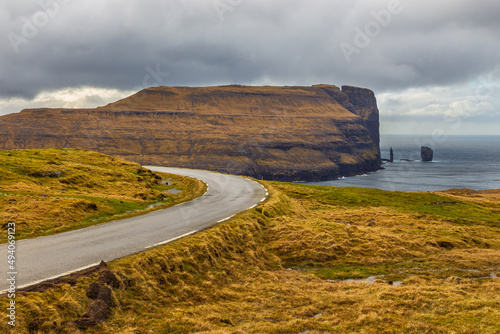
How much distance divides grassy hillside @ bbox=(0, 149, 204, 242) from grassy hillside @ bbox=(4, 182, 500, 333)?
291 inches

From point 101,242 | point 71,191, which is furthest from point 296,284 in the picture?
point 71,191

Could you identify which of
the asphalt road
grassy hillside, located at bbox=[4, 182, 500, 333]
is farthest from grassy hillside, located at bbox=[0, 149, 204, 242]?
grassy hillside, located at bbox=[4, 182, 500, 333]

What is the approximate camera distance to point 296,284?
14555 mm

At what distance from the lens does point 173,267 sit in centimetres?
1352

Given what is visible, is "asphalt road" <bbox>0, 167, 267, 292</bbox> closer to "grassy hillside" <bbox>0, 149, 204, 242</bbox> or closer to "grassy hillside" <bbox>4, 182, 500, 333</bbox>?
"grassy hillside" <bbox>4, 182, 500, 333</bbox>

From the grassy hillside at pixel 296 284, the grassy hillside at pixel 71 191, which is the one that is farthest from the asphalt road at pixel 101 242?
the grassy hillside at pixel 71 191

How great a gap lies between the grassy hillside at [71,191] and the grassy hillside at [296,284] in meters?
7.40

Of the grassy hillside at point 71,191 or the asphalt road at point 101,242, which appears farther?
the grassy hillside at point 71,191

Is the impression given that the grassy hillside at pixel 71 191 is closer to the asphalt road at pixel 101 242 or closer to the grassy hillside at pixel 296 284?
the asphalt road at pixel 101 242

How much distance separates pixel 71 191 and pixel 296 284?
22.7m

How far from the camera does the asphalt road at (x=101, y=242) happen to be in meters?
11.6

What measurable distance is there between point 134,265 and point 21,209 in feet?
37.3

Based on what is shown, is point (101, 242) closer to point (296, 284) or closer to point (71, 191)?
point (296, 284)

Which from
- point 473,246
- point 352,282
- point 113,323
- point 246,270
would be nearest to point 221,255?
point 246,270
